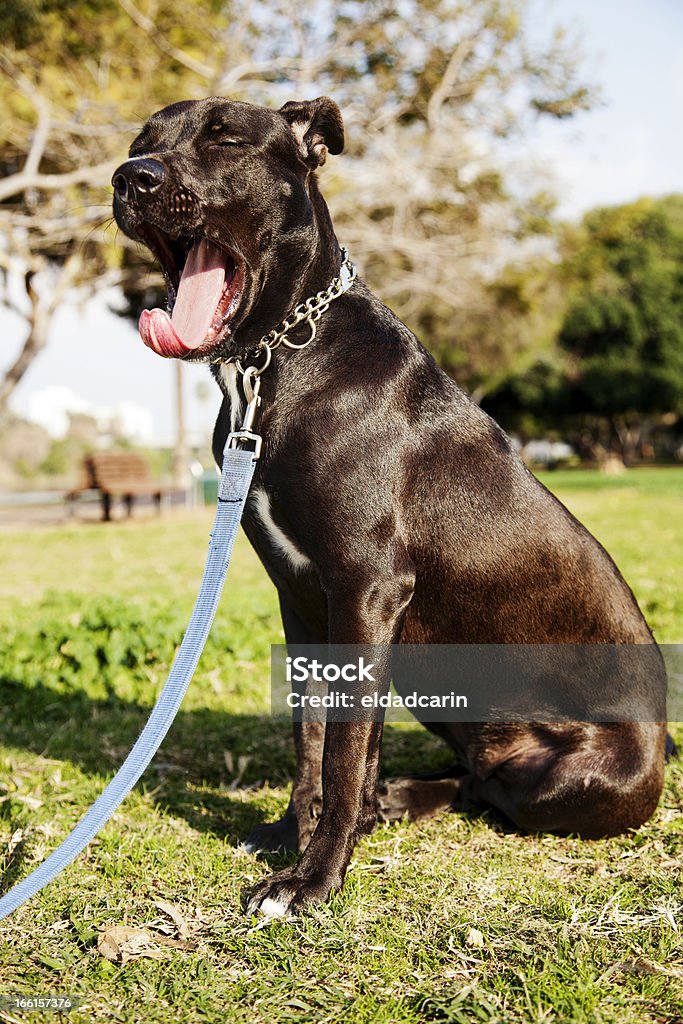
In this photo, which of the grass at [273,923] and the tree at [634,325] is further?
the tree at [634,325]

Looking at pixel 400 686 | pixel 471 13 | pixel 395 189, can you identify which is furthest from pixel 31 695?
pixel 471 13

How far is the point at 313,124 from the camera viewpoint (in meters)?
2.61

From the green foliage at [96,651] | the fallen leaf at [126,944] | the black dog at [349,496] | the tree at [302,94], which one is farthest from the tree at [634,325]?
the fallen leaf at [126,944]

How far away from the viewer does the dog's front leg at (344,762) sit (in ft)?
7.79

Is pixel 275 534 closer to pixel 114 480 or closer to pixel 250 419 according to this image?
pixel 250 419

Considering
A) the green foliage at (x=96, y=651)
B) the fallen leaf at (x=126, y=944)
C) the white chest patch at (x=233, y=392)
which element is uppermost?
the white chest patch at (x=233, y=392)

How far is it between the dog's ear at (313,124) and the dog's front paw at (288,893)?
196 cm

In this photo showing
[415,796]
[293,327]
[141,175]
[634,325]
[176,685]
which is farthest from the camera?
[634,325]

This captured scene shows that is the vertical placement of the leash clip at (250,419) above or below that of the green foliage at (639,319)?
below

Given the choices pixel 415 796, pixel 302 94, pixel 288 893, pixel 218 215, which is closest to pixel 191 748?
pixel 415 796

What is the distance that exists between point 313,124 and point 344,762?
1.78 meters

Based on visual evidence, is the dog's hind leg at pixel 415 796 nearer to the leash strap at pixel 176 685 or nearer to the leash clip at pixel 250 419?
the leash strap at pixel 176 685

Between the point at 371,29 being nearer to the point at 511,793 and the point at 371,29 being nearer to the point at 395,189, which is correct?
the point at 395,189

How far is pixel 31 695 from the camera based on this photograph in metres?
4.43
